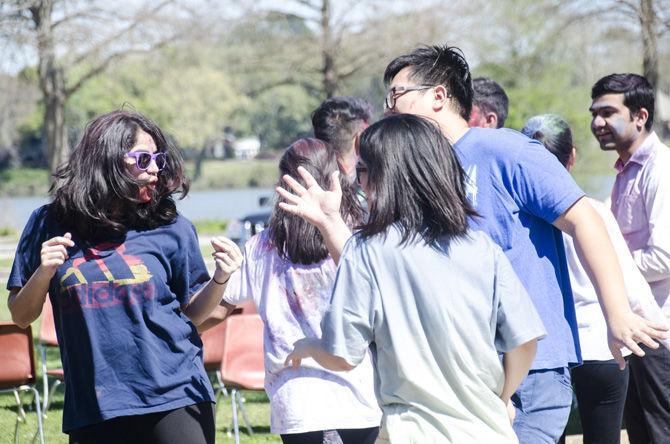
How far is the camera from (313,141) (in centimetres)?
374

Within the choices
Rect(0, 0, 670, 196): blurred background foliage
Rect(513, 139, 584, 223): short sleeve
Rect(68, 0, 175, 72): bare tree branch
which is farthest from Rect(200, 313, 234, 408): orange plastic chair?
Rect(68, 0, 175, 72): bare tree branch

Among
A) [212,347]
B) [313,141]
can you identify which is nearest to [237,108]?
[212,347]

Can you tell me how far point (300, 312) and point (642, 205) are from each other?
1864 millimetres

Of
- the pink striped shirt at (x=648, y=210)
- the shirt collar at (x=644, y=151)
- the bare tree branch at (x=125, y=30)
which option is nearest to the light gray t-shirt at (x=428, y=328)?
the pink striped shirt at (x=648, y=210)

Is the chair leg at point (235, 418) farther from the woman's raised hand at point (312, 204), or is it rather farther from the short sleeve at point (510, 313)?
the short sleeve at point (510, 313)

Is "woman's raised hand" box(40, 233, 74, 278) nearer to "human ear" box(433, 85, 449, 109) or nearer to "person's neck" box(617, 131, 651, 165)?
"human ear" box(433, 85, 449, 109)

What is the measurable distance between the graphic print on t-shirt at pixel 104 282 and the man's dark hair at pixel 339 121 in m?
2.25

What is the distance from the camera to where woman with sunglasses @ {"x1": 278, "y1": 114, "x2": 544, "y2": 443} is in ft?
8.36

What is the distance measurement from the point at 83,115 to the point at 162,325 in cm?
4157

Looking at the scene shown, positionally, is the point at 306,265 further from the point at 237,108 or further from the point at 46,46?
the point at 237,108

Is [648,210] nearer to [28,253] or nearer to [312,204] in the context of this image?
[312,204]

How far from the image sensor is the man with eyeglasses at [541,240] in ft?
9.66

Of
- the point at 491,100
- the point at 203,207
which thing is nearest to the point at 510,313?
the point at 491,100

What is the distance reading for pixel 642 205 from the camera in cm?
449
